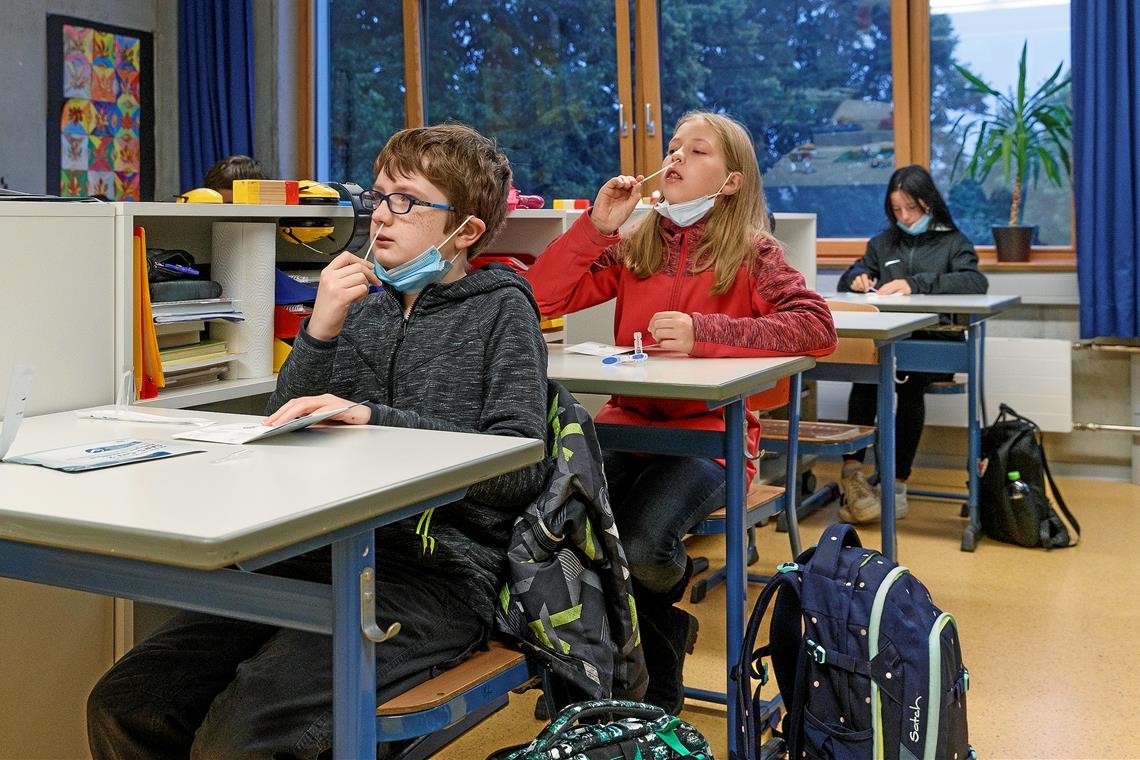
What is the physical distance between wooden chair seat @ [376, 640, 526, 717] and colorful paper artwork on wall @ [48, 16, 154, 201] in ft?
15.2

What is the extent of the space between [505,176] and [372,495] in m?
0.84

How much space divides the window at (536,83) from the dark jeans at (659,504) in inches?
138

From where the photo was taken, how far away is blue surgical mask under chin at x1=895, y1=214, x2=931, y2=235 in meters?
4.39

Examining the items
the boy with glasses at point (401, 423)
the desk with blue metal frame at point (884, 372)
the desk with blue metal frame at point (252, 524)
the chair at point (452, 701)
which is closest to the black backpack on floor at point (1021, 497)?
the desk with blue metal frame at point (884, 372)

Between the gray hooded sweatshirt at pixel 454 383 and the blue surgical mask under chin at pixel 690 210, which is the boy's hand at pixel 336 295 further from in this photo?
the blue surgical mask under chin at pixel 690 210

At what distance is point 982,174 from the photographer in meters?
4.77

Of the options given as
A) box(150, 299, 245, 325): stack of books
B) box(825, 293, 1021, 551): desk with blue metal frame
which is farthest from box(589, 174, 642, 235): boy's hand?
box(825, 293, 1021, 551): desk with blue metal frame

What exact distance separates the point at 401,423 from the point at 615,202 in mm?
1077

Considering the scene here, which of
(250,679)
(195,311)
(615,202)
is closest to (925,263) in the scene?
(615,202)

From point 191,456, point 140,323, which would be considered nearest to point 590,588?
point 191,456

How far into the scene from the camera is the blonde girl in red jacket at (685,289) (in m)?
2.16

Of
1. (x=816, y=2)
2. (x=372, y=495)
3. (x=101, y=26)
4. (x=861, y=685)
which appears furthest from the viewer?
(x=101, y=26)

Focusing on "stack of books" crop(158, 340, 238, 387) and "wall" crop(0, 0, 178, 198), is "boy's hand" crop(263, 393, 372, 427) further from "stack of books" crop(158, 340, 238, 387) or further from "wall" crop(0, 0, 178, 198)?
"wall" crop(0, 0, 178, 198)

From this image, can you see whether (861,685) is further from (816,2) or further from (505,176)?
(816,2)
